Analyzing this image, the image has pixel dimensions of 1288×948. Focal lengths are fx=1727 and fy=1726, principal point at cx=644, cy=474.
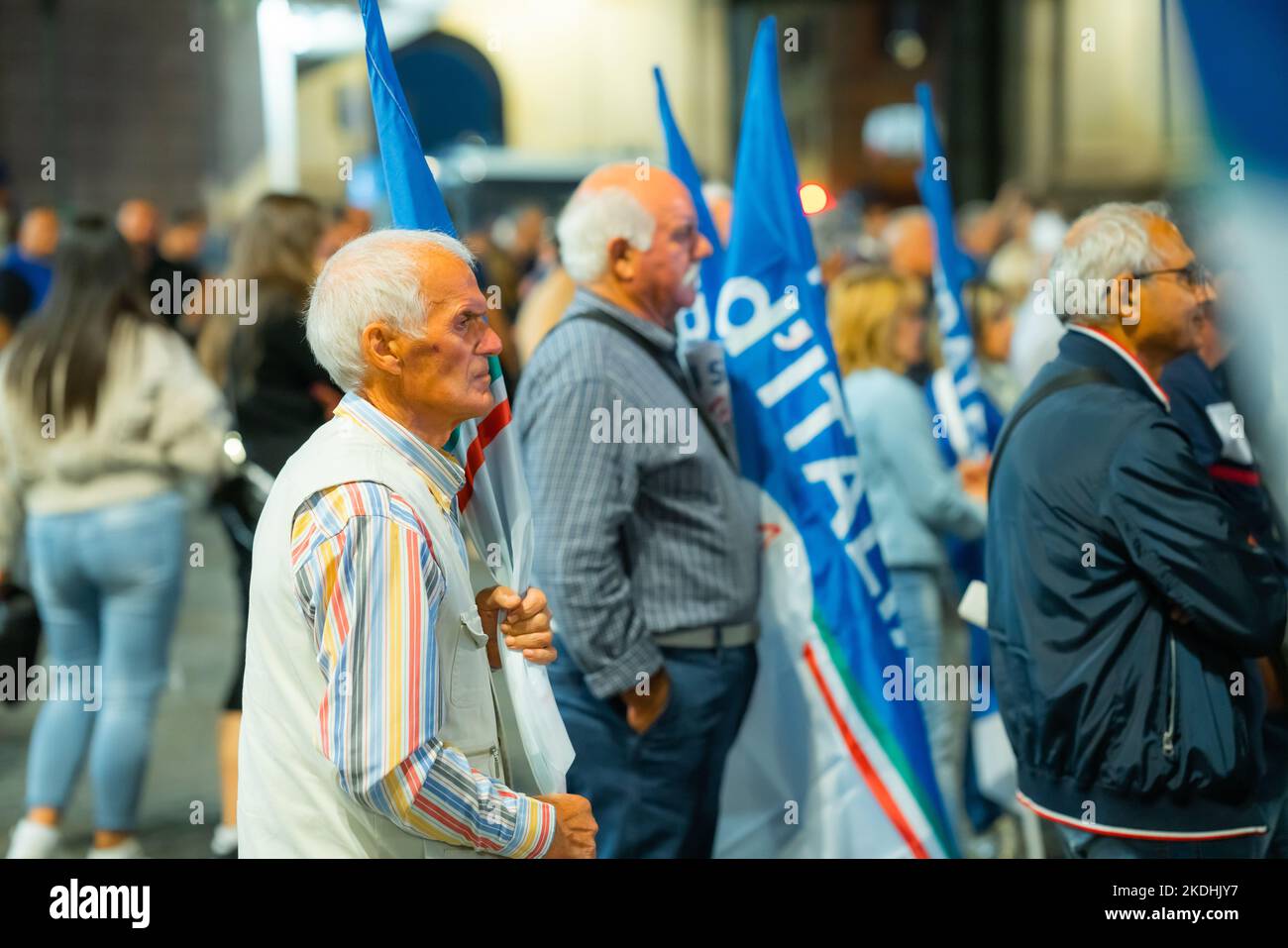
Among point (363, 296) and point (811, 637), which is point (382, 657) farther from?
point (811, 637)

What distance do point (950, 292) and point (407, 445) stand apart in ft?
12.7

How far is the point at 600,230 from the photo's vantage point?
4.22 metres

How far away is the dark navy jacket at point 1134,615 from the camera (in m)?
3.28

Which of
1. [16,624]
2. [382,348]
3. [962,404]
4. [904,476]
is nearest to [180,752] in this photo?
[16,624]

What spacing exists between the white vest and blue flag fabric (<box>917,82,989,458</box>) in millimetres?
3579

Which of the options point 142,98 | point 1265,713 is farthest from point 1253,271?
point 142,98

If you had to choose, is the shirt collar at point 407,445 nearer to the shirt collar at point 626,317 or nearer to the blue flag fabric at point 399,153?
the blue flag fabric at point 399,153

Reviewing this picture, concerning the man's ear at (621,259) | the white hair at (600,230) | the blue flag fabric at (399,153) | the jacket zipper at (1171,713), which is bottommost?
the jacket zipper at (1171,713)

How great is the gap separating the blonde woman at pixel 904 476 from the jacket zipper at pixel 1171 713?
2227 mm

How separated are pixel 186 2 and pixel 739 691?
2624 cm

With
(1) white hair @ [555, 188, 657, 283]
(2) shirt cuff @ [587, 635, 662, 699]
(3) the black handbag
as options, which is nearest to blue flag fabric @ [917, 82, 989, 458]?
(1) white hair @ [555, 188, 657, 283]

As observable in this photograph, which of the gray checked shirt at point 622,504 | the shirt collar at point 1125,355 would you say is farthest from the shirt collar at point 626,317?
the shirt collar at point 1125,355

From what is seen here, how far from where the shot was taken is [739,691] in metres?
4.21

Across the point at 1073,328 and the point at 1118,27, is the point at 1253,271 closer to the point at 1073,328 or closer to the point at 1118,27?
the point at 1073,328
